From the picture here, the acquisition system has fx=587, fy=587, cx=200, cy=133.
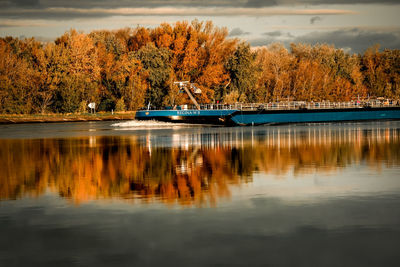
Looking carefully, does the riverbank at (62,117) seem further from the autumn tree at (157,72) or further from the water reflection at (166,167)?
the water reflection at (166,167)

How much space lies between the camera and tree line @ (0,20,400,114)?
106250 mm

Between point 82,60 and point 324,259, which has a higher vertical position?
point 82,60

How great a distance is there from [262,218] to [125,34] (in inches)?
5099

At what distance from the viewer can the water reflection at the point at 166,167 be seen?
2058cm

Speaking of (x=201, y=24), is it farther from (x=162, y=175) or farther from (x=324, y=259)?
(x=324, y=259)

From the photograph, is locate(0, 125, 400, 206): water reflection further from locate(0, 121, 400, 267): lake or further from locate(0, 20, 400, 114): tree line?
locate(0, 20, 400, 114): tree line

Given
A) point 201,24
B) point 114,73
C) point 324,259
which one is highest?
point 201,24

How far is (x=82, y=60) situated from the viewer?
11106 cm

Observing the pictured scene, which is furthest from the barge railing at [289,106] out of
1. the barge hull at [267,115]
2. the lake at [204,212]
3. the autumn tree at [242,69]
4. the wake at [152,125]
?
the lake at [204,212]

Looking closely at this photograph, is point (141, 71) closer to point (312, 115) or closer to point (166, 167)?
point (312, 115)

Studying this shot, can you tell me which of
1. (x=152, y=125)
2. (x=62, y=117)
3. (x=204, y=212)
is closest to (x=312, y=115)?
(x=152, y=125)

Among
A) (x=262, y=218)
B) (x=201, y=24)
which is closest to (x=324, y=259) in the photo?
(x=262, y=218)

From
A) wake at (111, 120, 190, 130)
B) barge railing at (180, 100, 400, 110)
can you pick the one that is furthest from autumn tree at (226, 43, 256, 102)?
wake at (111, 120, 190, 130)

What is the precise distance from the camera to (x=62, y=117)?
355 feet
